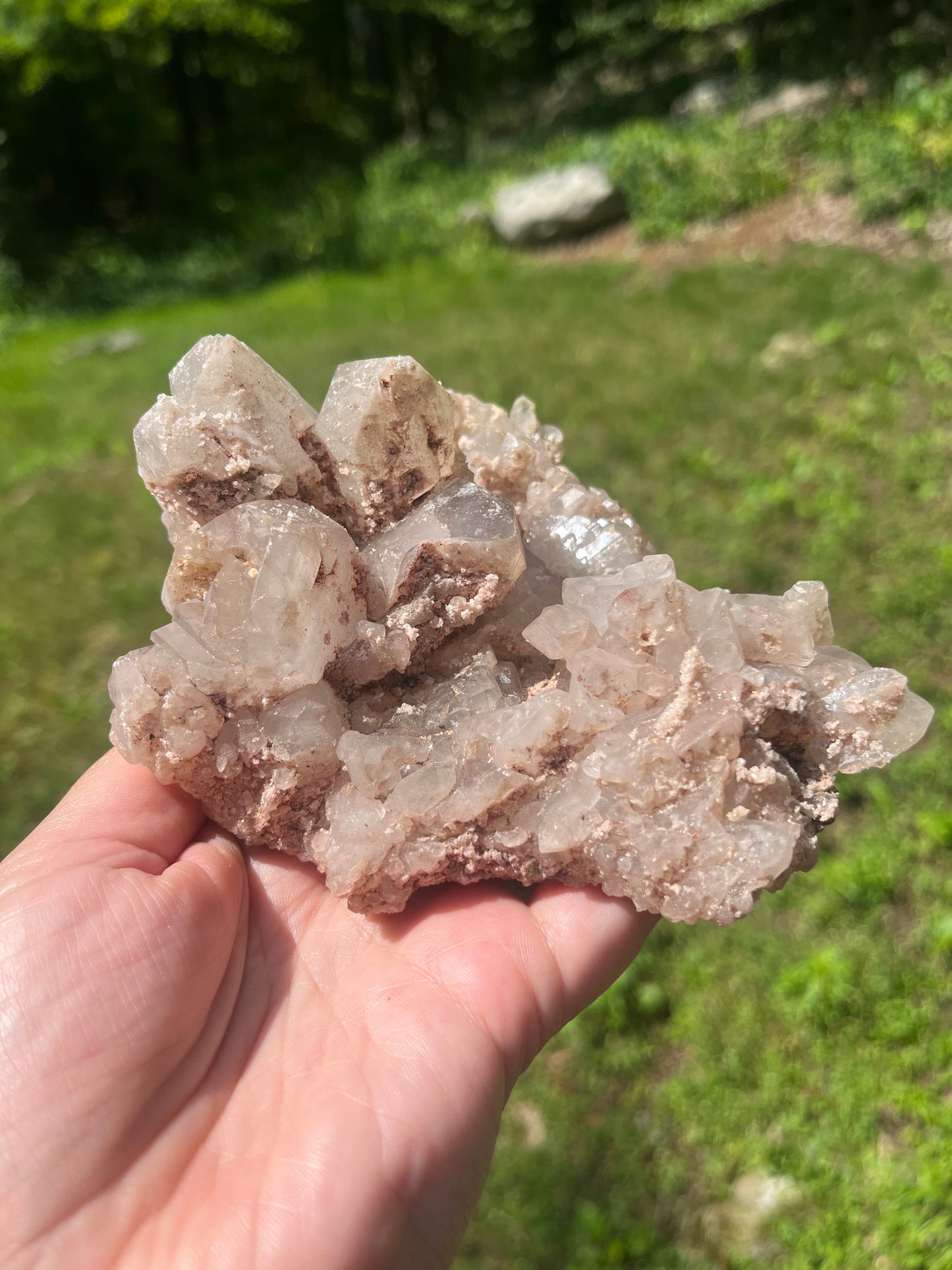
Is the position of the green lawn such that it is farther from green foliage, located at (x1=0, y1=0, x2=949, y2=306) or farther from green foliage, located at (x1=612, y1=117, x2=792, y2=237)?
green foliage, located at (x1=0, y1=0, x2=949, y2=306)

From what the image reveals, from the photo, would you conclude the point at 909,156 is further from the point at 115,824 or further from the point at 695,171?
the point at 115,824

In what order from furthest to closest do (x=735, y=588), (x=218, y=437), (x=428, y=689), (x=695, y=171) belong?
(x=695, y=171)
(x=735, y=588)
(x=428, y=689)
(x=218, y=437)

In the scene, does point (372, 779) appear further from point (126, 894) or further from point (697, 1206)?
point (697, 1206)

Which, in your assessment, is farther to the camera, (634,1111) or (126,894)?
(634,1111)

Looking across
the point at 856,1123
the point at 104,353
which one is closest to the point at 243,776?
the point at 856,1123

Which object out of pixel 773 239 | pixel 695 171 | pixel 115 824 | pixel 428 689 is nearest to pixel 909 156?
pixel 773 239

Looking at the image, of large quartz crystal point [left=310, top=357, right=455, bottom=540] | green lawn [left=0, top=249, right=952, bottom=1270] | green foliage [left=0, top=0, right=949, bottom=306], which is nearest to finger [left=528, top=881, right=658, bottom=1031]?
large quartz crystal point [left=310, top=357, right=455, bottom=540]
